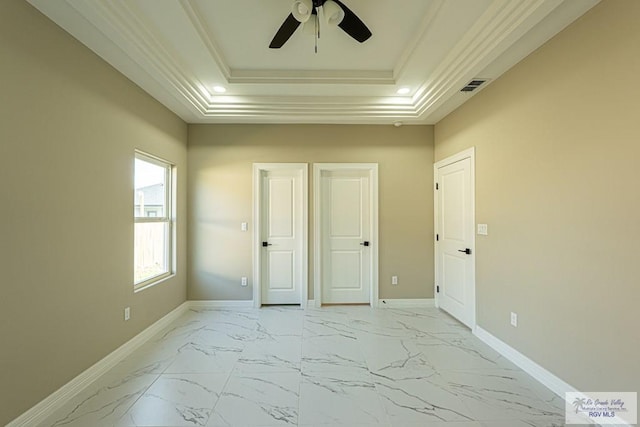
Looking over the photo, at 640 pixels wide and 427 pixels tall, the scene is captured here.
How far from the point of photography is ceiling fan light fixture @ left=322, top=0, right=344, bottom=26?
1.81 metres

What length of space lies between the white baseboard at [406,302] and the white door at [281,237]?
124 centimetres

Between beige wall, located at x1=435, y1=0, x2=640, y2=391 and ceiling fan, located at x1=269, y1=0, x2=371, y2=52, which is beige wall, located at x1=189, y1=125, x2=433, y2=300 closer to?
beige wall, located at x1=435, y1=0, x2=640, y2=391

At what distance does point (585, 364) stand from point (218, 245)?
3964 mm

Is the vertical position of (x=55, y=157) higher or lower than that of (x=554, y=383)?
higher

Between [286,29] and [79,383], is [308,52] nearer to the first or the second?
[286,29]

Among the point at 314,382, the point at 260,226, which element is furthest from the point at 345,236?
the point at 314,382

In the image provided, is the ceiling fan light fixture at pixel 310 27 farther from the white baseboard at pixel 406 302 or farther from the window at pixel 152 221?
the white baseboard at pixel 406 302

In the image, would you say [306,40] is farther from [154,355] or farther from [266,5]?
[154,355]

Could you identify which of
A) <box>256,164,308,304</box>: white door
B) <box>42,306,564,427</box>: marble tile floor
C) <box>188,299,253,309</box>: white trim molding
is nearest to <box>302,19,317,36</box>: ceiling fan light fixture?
<box>256,164,308,304</box>: white door

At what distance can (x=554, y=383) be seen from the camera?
6.98ft

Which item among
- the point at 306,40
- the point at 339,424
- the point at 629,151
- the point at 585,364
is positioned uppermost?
the point at 306,40

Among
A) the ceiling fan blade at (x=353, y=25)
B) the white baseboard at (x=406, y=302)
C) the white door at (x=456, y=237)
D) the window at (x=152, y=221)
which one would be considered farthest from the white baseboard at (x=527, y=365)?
the window at (x=152, y=221)

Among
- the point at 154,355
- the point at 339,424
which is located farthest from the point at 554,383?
the point at 154,355

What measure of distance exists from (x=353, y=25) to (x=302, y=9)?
390 mm
